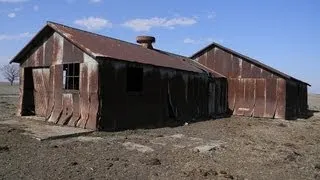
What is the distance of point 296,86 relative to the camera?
29.2m

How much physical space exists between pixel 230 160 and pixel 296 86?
20.3m

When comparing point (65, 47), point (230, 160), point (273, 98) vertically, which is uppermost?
point (65, 47)

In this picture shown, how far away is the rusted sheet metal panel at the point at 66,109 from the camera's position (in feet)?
51.8

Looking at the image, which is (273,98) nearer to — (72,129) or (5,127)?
(72,129)

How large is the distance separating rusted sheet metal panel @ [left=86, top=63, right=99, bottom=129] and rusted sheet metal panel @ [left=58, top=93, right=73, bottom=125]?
1258mm

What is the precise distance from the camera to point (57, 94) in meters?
16.7

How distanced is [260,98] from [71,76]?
13.8m

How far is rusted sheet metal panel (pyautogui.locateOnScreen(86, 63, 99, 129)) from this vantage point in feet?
48.2

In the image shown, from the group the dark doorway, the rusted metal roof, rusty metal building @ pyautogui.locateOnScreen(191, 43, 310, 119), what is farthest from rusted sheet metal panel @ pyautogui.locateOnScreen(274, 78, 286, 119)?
the dark doorway

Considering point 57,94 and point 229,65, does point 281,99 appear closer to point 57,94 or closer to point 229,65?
point 229,65

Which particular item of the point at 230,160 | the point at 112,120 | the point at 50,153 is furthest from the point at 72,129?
the point at 230,160

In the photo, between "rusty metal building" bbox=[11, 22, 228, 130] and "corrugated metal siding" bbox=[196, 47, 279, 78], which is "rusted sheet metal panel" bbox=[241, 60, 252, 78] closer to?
"corrugated metal siding" bbox=[196, 47, 279, 78]

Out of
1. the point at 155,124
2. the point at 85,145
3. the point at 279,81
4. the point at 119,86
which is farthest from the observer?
the point at 279,81

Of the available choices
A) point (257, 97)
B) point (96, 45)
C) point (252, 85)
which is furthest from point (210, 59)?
point (96, 45)
